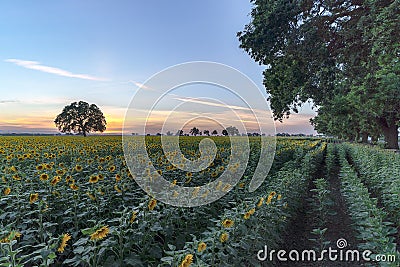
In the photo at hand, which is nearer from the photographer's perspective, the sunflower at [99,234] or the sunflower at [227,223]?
the sunflower at [99,234]

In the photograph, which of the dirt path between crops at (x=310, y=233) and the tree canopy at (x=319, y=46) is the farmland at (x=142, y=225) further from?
the tree canopy at (x=319, y=46)

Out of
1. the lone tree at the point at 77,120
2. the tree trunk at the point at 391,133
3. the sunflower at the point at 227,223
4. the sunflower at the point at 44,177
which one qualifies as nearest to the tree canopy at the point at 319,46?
the sunflower at the point at 227,223

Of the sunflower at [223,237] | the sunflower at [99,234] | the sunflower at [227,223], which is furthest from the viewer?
the sunflower at [227,223]

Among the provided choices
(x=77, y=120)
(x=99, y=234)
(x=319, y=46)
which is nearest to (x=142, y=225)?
(x=99, y=234)

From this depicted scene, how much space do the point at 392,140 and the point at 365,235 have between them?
24.8 meters

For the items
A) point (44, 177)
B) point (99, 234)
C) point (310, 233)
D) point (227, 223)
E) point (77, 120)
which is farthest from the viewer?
point (77, 120)

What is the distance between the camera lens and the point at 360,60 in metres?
12.1

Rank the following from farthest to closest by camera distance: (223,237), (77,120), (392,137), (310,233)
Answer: (77,120)
(392,137)
(310,233)
(223,237)

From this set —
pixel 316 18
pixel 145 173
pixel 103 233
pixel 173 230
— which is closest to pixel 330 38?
pixel 316 18

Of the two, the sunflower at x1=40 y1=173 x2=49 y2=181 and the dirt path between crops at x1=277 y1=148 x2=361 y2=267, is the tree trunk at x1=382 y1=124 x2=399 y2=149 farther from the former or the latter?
the sunflower at x1=40 y1=173 x2=49 y2=181

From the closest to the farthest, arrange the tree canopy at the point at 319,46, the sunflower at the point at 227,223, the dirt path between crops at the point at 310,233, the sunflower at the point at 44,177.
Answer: the sunflower at the point at 227,223 → the sunflower at the point at 44,177 → the dirt path between crops at the point at 310,233 → the tree canopy at the point at 319,46

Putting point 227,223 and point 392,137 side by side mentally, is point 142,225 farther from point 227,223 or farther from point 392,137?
point 392,137

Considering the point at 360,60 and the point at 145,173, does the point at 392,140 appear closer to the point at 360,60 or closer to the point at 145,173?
the point at 360,60

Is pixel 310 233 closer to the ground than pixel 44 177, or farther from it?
closer to the ground
